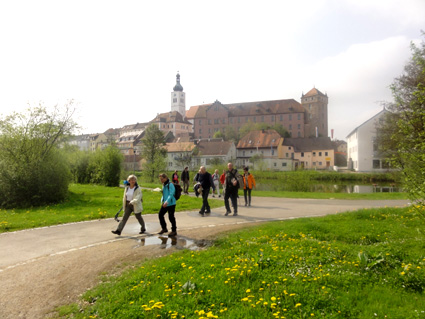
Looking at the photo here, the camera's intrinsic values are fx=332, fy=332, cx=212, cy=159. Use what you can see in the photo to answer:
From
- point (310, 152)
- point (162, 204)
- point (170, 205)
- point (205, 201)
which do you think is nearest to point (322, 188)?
point (205, 201)

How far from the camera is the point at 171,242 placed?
30.8ft

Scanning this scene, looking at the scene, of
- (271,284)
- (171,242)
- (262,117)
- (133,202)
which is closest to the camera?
(271,284)

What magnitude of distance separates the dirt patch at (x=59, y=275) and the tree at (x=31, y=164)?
12.6 m

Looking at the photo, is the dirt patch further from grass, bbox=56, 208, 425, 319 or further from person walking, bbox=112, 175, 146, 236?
person walking, bbox=112, 175, 146, 236

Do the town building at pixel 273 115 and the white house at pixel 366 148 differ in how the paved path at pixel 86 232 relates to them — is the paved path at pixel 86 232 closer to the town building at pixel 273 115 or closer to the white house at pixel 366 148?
the white house at pixel 366 148

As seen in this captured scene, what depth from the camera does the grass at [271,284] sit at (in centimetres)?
488

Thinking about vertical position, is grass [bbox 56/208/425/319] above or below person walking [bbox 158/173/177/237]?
below

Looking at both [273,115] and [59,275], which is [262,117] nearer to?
[273,115]

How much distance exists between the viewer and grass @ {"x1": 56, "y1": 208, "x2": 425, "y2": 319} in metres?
4.88

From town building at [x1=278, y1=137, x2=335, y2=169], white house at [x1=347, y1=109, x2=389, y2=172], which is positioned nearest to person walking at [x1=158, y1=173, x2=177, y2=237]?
white house at [x1=347, y1=109, x2=389, y2=172]

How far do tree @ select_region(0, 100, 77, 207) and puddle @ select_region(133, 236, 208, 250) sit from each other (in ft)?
41.0

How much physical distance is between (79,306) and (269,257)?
12.1 feet

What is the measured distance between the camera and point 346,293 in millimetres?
5336

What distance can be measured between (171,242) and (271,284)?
430 cm
